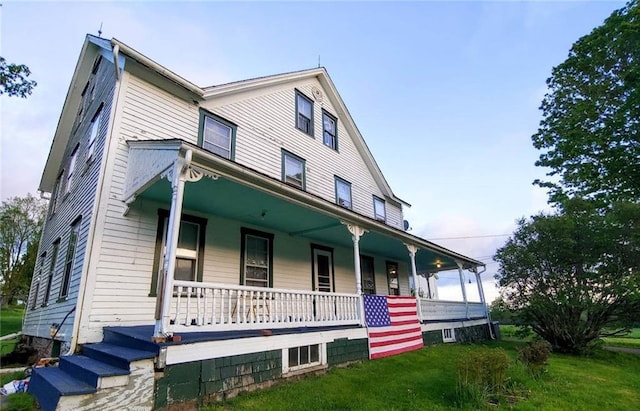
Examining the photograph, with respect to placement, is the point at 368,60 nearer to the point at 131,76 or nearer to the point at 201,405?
the point at 131,76

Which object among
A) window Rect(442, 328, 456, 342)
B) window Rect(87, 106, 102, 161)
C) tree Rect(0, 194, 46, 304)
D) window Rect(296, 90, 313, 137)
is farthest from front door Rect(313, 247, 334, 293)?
tree Rect(0, 194, 46, 304)

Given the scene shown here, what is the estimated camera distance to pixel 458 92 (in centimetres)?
1495

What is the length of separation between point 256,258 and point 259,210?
5.47ft

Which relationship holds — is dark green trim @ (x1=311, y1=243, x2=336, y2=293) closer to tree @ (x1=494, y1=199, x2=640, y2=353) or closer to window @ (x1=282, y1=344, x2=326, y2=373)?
window @ (x1=282, y1=344, x2=326, y2=373)

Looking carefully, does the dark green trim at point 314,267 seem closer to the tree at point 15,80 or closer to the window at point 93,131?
the window at point 93,131

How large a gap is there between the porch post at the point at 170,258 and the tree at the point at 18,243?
Answer: 32.3 meters

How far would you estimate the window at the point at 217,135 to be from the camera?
8523 mm

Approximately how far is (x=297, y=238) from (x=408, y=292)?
7.72 meters

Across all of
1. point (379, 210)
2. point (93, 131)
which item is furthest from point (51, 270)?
point (379, 210)

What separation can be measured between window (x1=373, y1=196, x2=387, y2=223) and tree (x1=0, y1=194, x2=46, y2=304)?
30210 millimetres

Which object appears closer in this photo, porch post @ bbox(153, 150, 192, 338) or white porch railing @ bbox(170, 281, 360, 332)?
porch post @ bbox(153, 150, 192, 338)

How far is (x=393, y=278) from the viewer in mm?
14516

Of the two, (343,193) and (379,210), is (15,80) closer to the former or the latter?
(343,193)

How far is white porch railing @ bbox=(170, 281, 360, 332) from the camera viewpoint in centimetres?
515
